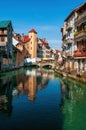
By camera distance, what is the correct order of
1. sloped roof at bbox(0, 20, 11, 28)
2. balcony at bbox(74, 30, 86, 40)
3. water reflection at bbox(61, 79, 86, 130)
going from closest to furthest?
water reflection at bbox(61, 79, 86, 130) → balcony at bbox(74, 30, 86, 40) → sloped roof at bbox(0, 20, 11, 28)

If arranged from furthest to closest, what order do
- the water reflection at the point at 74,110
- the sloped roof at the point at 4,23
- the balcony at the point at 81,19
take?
the sloped roof at the point at 4,23 → the balcony at the point at 81,19 → the water reflection at the point at 74,110

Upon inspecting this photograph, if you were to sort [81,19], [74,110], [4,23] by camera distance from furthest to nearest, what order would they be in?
[4,23]
[81,19]
[74,110]

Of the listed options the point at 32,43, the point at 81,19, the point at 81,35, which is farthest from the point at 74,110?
the point at 32,43

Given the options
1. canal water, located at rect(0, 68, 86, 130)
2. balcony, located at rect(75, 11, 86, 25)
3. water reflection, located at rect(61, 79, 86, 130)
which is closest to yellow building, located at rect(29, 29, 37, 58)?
balcony, located at rect(75, 11, 86, 25)

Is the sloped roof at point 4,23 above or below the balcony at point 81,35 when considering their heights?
above

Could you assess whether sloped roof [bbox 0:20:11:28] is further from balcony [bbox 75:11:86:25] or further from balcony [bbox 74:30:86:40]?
balcony [bbox 74:30:86:40]

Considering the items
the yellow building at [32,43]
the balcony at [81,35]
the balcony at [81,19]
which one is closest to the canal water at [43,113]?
the balcony at [81,35]

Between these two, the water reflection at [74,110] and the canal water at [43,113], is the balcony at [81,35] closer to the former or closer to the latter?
the water reflection at [74,110]

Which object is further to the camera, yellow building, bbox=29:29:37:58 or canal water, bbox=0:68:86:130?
yellow building, bbox=29:29:37:58

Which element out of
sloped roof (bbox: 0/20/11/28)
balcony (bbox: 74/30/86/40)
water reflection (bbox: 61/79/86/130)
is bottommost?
water reflection (bbox: 61/79/86/130)

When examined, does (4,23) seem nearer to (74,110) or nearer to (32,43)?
(32,43)

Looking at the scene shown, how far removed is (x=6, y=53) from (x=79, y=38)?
107 ft

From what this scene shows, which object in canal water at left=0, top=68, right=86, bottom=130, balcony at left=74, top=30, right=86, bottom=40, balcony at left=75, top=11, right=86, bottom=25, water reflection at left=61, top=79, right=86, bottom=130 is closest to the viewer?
canal water at left=0, top=68, right=86, bottom=130

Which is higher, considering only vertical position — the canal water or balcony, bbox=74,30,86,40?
balcony, bbox=74,30,86,40
